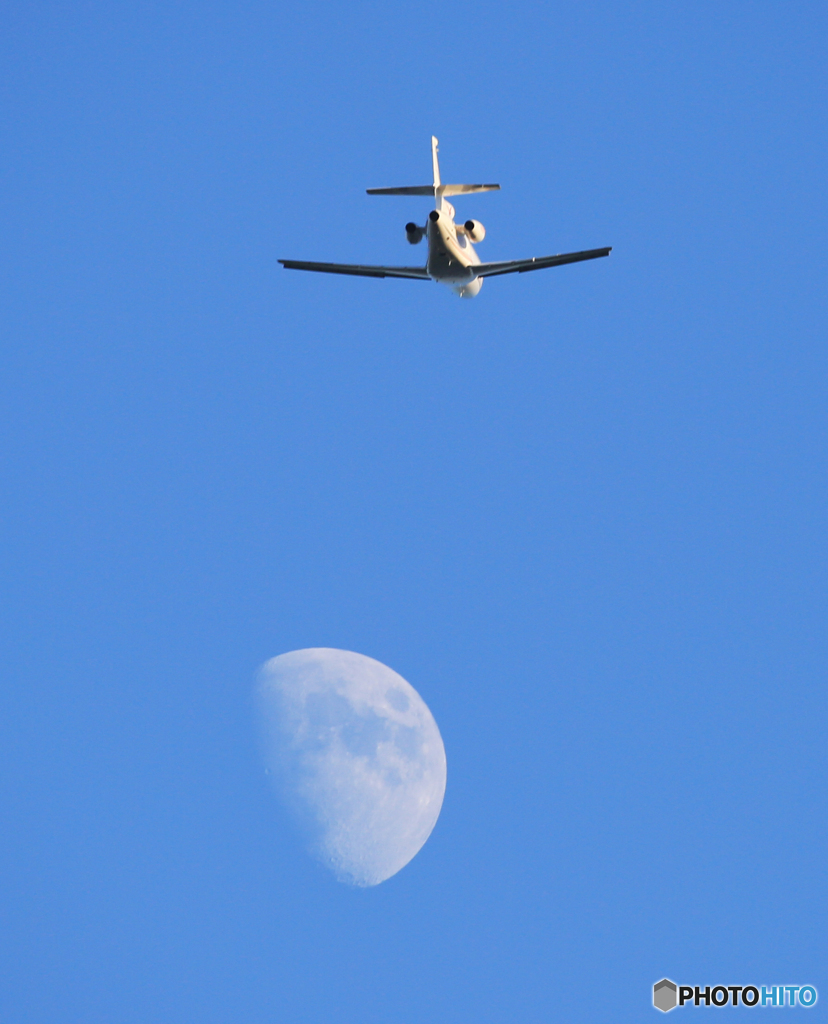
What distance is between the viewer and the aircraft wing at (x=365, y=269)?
4584 cm

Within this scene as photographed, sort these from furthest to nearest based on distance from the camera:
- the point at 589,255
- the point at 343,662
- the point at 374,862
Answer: the point at 343,662, the point at 374,862, the point at 589,255

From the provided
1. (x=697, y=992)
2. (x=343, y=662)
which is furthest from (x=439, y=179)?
(x=697, y=992)

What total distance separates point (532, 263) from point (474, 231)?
11.3 feet

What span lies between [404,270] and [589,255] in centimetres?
773

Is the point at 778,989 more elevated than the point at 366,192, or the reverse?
the point at 366,192

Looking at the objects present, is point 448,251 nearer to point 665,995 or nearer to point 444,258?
point 444,258

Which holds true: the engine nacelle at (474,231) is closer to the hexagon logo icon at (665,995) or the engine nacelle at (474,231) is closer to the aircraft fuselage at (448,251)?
the aircraft fuselage at (448,251)

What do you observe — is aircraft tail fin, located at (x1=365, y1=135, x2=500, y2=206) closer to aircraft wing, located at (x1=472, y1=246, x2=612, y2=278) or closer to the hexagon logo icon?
aircraft wing, located at (x1=472, y1=246, x2=612, y2=278)

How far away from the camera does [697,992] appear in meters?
56.8

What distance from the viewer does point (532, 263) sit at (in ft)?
147

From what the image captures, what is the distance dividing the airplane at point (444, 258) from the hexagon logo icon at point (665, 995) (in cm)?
3805

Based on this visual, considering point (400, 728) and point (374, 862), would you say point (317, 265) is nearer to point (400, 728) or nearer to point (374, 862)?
point (400, 728)

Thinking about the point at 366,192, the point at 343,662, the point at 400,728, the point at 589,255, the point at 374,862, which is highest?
the point at 366,192

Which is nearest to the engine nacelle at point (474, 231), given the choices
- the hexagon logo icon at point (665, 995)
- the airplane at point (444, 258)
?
the airplane at point (444, 258)
